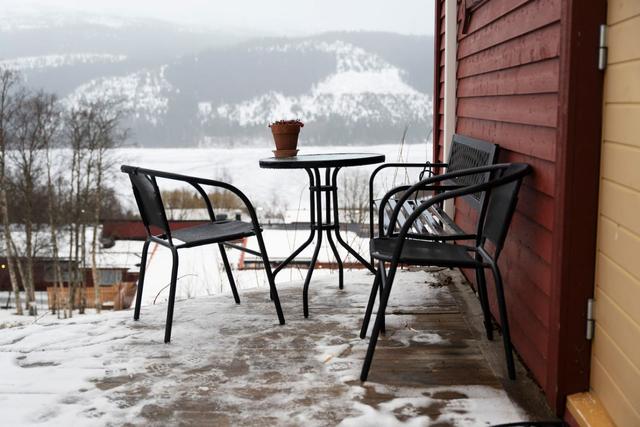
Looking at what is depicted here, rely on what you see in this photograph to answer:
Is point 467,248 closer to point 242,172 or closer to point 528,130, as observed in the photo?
point 528,130

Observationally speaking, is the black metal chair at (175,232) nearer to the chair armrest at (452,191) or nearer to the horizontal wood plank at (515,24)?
the chair armrest at (452,191)

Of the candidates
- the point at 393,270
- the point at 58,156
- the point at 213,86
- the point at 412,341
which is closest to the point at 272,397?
the point at 393,270

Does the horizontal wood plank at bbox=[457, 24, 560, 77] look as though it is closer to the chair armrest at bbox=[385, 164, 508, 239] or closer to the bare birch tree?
the chair armrest at bbox=[385, 164, 508, 239]

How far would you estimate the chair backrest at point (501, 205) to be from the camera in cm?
225

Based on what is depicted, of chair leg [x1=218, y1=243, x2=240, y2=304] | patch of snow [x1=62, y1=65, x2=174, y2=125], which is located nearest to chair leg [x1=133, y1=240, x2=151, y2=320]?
chair leg [x1=218, y1=243, x2=240, y2=304]

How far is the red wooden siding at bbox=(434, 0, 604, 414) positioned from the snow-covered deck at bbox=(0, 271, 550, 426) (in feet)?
0.63

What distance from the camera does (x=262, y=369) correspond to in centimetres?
254

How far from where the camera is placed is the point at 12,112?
20812mm

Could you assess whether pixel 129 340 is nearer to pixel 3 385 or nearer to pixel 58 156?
pixel 3 385

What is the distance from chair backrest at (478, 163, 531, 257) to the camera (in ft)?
7.37

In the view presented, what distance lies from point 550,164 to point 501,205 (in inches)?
11.0

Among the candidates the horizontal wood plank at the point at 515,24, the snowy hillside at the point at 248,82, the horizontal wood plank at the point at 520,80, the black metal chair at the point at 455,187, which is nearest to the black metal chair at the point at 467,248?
the black metal chair at the point at 455,187

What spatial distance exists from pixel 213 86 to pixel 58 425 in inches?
2835

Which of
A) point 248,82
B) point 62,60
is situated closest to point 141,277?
point 248,82
